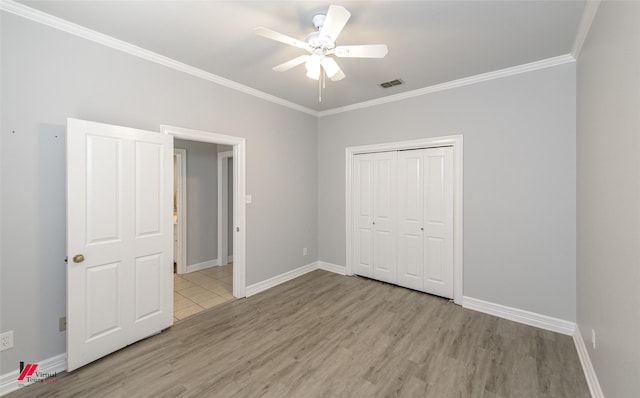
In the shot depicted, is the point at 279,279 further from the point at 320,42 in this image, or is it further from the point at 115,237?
the point at 320,42

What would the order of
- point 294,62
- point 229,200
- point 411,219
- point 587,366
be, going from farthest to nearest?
1. point 229,200
2. point 411,219
3. point 294,62
4. point 587,366

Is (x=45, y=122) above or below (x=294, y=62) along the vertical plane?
below

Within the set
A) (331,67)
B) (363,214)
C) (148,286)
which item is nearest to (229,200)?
(363,214)

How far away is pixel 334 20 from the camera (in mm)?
1739

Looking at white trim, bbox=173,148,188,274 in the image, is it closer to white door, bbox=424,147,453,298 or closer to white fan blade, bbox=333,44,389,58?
white fan blade, bbox=333,44,389,58

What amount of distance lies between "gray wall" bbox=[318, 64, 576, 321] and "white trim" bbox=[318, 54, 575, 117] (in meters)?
0.06

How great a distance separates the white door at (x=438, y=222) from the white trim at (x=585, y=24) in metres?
1.40

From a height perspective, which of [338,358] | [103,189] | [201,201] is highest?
[103,189]

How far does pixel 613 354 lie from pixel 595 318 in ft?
1.67

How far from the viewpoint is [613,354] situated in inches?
61.8

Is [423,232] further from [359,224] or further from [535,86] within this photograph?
[535,86]

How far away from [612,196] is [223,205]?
496cm

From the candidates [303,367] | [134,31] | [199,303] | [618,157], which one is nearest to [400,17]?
[618,157]

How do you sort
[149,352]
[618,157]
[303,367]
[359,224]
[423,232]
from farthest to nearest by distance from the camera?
[359,224] < [423,232] < [149,352] < [303,367] < [618,157]
